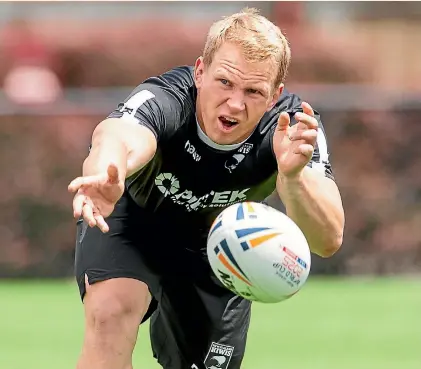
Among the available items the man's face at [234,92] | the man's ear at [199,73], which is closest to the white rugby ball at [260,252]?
the man's face at [234,92]

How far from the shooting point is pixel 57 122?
14.9 metres

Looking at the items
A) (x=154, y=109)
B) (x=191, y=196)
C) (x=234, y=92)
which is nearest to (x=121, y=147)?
(x=154, y=109)

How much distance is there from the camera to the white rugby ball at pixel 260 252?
5941 millimetres

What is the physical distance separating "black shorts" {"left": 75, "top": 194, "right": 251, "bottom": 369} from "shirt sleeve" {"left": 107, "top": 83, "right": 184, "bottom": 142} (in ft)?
2.43

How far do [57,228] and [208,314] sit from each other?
7.48 m

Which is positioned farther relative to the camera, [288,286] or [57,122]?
[57,122]

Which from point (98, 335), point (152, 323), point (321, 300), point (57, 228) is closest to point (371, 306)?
point (321, 300)

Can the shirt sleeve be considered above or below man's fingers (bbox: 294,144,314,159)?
below

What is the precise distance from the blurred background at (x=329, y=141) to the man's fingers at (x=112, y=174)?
13.9 feet

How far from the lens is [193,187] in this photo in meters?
6.91

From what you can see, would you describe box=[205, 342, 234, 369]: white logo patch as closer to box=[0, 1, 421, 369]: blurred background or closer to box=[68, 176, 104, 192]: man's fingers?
box=[68, 176, 104, 192]: man's fingers

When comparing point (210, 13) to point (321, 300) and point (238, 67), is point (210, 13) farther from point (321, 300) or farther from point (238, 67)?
point (238, 67)

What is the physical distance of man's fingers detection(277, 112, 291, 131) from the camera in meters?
6.38

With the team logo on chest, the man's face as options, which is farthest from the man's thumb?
the team logo on chest
